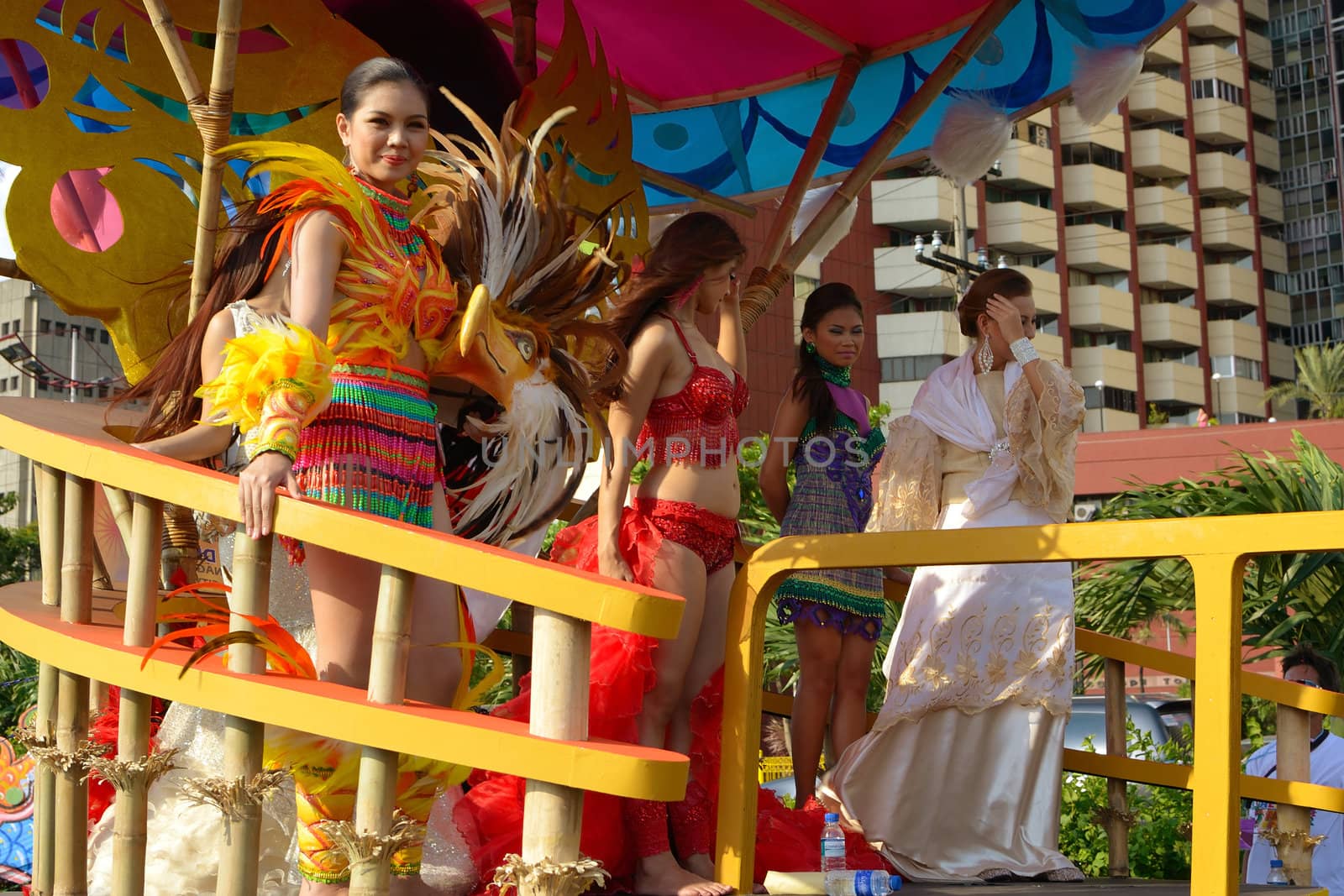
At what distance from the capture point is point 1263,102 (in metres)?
60.3

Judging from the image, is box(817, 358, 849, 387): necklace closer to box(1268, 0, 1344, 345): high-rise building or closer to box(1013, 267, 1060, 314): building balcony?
box(1013, 267, 1060, 314): building balcony

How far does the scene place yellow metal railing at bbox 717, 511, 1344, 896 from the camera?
9.70ft

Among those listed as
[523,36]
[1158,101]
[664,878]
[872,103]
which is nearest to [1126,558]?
[664,878]

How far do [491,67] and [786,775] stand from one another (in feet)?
21.3

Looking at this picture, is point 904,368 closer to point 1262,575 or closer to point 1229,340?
point 1229,340

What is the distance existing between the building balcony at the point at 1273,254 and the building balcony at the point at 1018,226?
12.1 meters

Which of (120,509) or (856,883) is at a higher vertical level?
(120,509)

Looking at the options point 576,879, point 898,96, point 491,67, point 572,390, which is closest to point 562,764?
point 576,879

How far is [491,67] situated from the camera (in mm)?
5062

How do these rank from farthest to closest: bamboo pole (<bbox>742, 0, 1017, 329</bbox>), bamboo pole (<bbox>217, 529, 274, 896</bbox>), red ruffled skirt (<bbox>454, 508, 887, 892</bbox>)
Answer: bamboo pole (<bbox>742, 0, 1017, 329</bbox>), red ruffled skirt (<bbox>454, 508, 887, 892</bbox>), bamboo pole (<bbox>217, 529, 274, 896</bbox>)

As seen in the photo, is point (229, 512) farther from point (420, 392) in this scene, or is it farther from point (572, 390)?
point (572, 390)

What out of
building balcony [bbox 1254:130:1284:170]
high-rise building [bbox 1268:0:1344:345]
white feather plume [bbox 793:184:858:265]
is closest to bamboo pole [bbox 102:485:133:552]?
white feather plume [bbox 793:184:858:265]

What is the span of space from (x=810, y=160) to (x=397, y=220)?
2.79 metres

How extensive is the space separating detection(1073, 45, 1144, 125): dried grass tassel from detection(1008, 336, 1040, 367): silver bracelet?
117 cm
